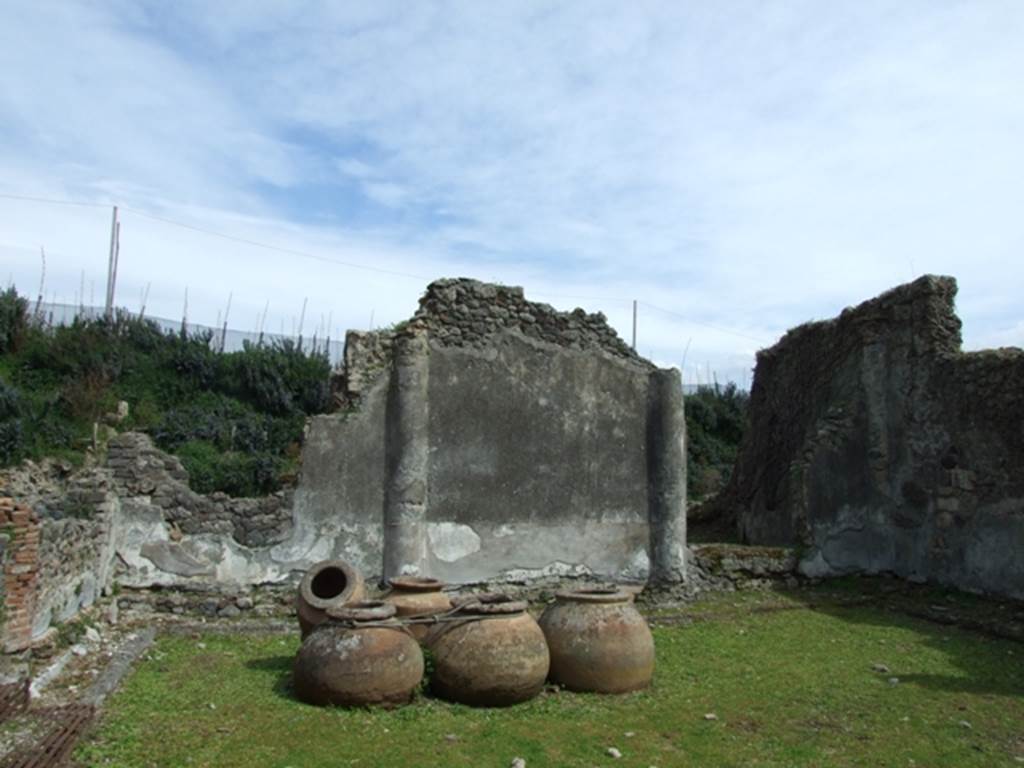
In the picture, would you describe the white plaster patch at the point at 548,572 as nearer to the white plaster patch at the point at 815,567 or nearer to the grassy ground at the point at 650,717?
the grassy ground at the point at 650,717

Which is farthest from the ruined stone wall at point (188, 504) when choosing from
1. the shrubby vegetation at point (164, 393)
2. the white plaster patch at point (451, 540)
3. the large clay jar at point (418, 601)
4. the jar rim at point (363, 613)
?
the shrubby vegetation at point (164, 393)

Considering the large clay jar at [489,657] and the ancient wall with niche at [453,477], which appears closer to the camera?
the large clay jar at [489,657]

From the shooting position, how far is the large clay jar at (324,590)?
8211 millimetres

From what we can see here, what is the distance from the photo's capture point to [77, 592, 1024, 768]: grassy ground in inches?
221

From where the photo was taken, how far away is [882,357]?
13.4 meters

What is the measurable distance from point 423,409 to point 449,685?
4.80 meters

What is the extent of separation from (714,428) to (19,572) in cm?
2313

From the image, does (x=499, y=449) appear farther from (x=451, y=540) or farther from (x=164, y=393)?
(x=164, y=393)

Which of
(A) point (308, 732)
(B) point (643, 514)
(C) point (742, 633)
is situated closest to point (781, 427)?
(B) point (643, 514)

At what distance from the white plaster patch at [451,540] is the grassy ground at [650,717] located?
254 cm

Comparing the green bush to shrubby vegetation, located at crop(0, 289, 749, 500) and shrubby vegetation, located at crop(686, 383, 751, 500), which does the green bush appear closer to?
shrubby vegetation, located at crop(0, 289, 749, 500)

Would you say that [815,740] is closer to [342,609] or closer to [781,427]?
[342,609]

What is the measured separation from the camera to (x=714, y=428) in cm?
2780

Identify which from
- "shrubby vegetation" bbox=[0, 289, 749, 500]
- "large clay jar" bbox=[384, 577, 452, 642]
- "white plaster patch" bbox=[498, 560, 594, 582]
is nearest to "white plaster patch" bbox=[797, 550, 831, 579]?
"white plaster patch" bbox=[498, 560, 594, 582]
